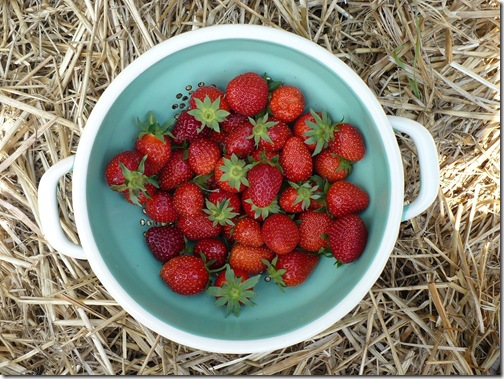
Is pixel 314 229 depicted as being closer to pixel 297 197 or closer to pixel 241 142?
pixel 297 197

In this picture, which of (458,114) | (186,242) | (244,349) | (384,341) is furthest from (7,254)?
(458,114)

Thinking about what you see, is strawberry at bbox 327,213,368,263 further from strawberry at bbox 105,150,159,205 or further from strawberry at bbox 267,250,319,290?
strawberry at bbox 105,150,159,205

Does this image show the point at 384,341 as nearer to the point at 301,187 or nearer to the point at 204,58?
the point at 301,187

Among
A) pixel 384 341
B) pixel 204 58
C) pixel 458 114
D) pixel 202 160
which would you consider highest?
pixel 204 58

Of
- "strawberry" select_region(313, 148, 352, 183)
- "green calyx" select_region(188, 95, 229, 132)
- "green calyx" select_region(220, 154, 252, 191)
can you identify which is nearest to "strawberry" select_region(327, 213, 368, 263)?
"strawberry" select_region(313, 148, 352, 183)

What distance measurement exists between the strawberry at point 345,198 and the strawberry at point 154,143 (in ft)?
1.20

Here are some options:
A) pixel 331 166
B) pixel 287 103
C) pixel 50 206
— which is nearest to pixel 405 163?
pixel 331 166

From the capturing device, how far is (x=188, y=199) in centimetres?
128

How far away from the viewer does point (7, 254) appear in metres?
1.46

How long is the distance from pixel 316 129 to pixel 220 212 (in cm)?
27

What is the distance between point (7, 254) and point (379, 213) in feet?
2.98

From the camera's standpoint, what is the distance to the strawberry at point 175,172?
1.30 m

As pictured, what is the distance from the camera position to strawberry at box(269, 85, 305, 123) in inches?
50.0

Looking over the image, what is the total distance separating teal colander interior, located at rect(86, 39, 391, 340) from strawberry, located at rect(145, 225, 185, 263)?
0.10 feet
